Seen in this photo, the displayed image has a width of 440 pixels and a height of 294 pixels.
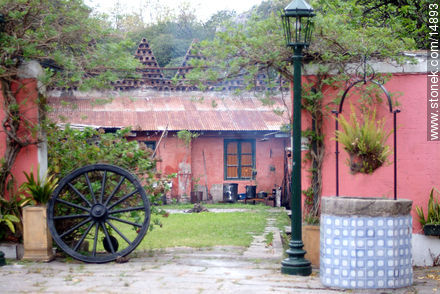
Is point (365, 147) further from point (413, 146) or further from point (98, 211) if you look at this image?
point (98, 211)

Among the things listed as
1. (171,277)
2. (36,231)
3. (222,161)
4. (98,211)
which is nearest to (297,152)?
(171,277)

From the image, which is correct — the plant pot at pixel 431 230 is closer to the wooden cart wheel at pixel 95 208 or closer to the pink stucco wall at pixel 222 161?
the wooden cart wheel at pixel 95 208

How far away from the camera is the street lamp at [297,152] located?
6344 millimetres

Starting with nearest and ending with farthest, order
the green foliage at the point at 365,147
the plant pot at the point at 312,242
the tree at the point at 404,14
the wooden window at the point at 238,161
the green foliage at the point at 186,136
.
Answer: the green foliage at the point at 365,147, the plant pot at the point at 312,242, the tree at the point at 404,14, the green foliage at the point at 186,136, the wooden window at the point at 238,161

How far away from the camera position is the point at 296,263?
6.31 m

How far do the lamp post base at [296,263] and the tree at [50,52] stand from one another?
3452mm

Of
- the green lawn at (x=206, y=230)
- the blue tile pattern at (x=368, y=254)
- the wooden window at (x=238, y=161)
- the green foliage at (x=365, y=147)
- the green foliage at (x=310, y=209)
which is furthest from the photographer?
the wooden window at (x=238, y=161)

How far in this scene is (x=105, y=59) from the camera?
7.84 metres

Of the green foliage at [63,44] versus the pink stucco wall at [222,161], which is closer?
the green foliage at [63,44]

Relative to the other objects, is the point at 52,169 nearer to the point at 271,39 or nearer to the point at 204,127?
the point at 271,39

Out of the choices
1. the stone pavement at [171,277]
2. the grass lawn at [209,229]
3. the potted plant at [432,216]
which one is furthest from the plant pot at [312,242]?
the grass lawn at [209,229]

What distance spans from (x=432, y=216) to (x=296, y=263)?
220 cm

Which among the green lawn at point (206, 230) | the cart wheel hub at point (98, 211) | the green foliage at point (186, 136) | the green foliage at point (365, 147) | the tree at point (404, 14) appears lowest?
the green lawn at point (206, 230)

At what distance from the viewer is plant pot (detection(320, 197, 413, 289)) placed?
5.62m
